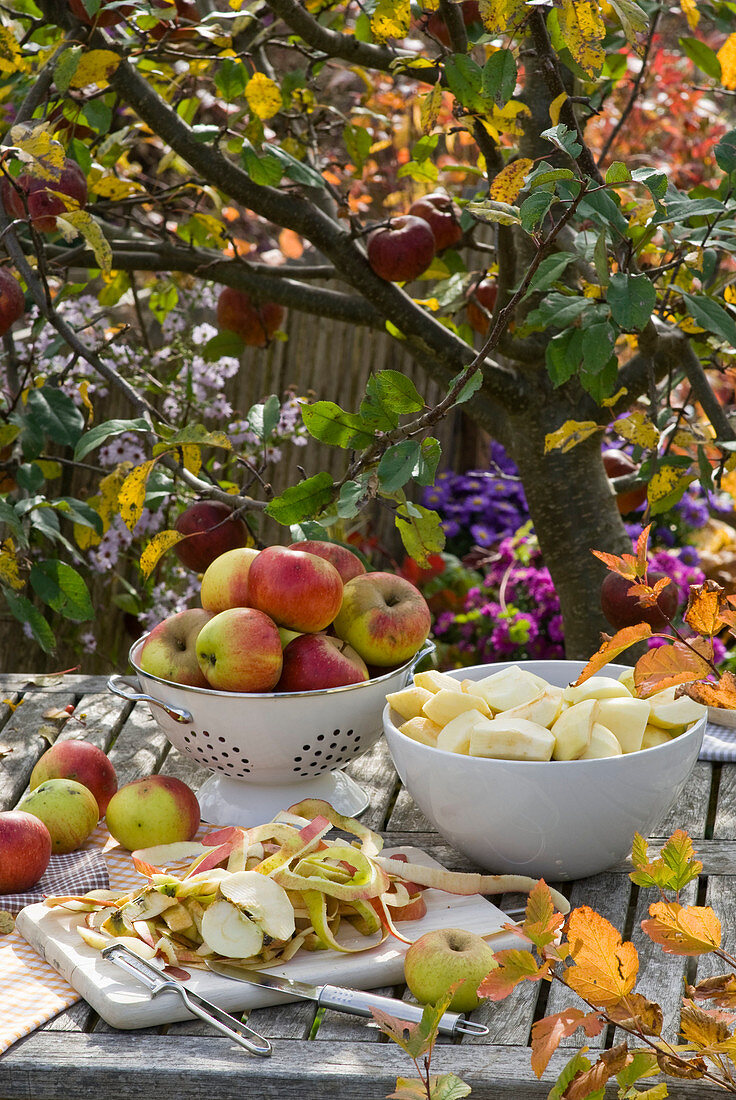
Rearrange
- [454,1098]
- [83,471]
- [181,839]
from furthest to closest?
1. [83,471]
2. [181,839]
3. [454,1098]

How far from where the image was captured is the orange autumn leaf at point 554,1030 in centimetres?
73

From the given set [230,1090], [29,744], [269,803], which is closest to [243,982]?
[230,1090]

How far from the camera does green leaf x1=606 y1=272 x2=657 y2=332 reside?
4.34 ft

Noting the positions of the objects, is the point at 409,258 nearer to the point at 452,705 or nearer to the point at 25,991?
the point at 452,705

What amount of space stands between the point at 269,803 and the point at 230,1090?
46cm

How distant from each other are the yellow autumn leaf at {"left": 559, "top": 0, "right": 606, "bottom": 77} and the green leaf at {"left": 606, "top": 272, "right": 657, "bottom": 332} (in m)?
0.23

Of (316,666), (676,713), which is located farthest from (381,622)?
(676,713)

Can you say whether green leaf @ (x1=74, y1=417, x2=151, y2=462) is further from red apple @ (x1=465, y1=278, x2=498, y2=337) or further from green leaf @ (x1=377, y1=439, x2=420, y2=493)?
red apple @ (x1=465, y1=278, x2=498, y2=337)

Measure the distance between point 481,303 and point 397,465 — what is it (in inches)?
50.4

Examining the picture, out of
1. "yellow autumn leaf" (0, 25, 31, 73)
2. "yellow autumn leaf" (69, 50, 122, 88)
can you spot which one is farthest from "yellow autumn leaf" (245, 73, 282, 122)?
"yellow autumn leaf" (0, 25, 31, 73)

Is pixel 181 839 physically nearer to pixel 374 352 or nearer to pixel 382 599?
pixel 382 599

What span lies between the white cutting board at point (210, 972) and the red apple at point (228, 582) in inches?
14.6

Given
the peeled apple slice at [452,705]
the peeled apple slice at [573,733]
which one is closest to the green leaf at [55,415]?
the peeled apple slice at [452,705]

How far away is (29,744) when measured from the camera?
4.99 ft
